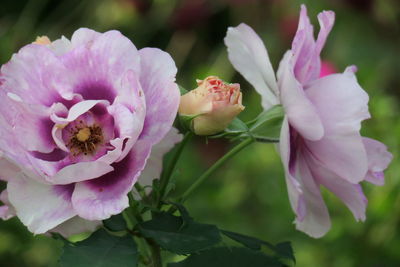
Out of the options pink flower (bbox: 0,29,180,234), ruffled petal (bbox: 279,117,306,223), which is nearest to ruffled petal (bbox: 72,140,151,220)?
pink flower (bbox: 0,29,180,234)

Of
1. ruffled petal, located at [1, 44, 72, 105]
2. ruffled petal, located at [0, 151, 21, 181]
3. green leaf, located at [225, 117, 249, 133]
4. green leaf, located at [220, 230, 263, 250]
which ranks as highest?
ruffled petal, located at [1, 44, 72, 105]

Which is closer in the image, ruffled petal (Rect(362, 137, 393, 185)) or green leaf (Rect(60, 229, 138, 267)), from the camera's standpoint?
green leaf (Rect(60, 229, 138, 267))

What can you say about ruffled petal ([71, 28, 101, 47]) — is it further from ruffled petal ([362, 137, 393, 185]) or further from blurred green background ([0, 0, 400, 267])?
blurred green background ([0, 0, 400, 267])

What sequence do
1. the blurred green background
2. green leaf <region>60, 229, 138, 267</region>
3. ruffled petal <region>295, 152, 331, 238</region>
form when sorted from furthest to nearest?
the blurred green background, ruffled petal <region>295, 152, 331, 238</region>, green leaf <region>60, 229, 138, 267</region>

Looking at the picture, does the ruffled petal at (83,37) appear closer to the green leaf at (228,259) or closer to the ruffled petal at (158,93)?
the ruffled petal at (158,93)

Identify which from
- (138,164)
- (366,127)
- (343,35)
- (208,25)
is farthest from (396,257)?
Result: (208,25)

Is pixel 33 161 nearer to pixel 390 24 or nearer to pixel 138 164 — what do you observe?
pixel 138 164
